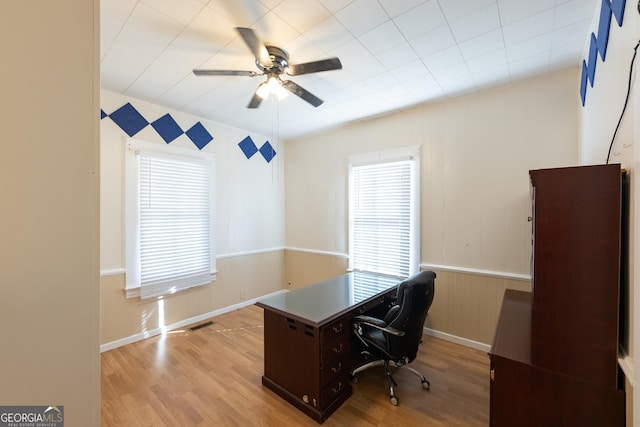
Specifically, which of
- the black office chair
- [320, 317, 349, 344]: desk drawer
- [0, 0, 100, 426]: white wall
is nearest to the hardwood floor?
the black office chair

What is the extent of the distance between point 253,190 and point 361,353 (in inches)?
118

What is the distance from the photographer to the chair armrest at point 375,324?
203cm

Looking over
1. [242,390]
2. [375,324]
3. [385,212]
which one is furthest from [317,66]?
[242,390]

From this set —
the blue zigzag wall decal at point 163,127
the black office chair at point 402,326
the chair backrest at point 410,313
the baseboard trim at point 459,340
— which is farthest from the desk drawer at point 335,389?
the blue zigzag wall decal at point 163,127

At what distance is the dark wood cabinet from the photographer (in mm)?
1231

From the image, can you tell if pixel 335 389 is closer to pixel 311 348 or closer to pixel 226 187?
pixel 311 348

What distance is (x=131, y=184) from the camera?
10.2 ft

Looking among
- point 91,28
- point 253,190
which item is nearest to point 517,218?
point 91,28

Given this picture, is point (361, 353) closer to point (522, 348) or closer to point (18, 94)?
point (522, 348)

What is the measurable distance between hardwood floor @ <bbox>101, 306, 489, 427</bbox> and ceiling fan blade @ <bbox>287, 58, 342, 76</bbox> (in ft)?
8.41

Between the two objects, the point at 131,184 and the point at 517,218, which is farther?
the point at 131,184

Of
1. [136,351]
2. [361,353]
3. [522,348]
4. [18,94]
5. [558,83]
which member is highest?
[558,83]

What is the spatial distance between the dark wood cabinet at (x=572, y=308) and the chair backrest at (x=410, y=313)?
628mm

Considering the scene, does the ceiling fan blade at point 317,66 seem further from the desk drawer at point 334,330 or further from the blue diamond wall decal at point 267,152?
the blue diamond wall decal at point 267,152
